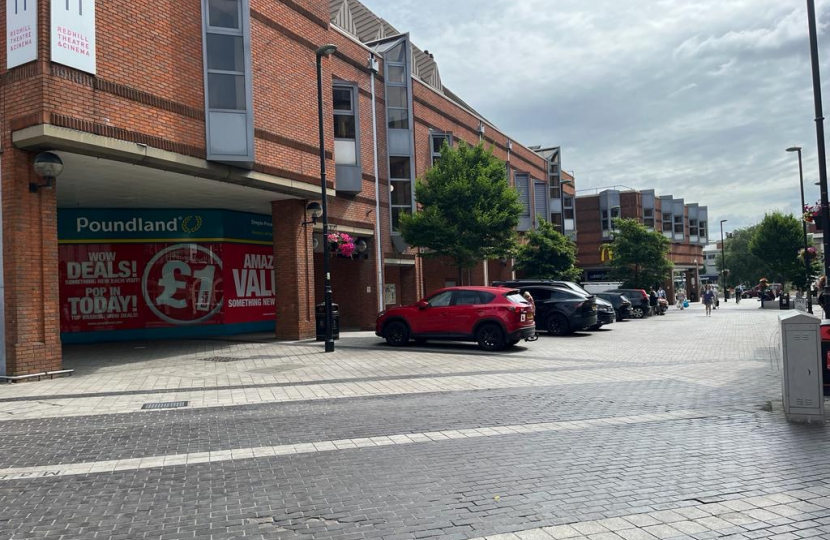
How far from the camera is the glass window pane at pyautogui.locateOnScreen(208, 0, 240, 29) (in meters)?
15.1

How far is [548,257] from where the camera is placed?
33.7 metres

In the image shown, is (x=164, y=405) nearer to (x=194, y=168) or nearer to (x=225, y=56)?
(x=194, y=168)

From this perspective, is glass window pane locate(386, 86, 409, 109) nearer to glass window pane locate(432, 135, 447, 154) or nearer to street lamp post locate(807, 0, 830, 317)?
glass window pane locate(432, 135, 447, 154)

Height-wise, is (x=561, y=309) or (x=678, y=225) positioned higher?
(x=678, y=225)

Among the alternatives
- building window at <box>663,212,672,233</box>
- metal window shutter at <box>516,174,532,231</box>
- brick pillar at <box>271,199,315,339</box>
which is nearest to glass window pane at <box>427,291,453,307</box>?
brick pillar at <box>271,199,315,339</box>

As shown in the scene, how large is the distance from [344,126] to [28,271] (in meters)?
13.1

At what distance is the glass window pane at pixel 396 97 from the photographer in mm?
25828

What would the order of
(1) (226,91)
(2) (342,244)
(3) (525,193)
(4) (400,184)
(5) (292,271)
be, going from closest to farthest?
(1) (226,91) → (5) (292,271) → (2) (342,244) → (4) (400,184) → (3) (525,193)

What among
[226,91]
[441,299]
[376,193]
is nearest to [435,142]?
[376,193]

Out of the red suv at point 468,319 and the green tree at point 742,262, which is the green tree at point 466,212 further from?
the green tree at point 742,262

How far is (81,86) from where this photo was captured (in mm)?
11547

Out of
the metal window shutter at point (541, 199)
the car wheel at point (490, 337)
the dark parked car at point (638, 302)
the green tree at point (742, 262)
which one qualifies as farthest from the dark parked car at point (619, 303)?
the green tree at point (742, 262)

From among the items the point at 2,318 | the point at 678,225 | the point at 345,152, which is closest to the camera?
the point at 2,318

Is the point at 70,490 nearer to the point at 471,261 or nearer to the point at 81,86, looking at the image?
the point at 81,86
